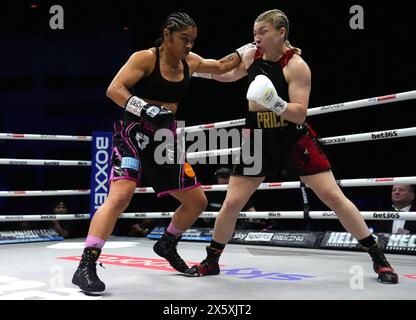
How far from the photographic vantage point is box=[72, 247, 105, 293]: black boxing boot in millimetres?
1744

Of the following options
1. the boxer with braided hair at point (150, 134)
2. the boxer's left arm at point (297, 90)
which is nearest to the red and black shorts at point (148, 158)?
the boxer with braided hair at point (150, 134)

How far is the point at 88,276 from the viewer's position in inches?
69.9

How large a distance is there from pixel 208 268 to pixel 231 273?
0.39 ft

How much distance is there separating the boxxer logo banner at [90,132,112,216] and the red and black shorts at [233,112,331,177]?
6.55 feet

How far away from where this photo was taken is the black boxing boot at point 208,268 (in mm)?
2230

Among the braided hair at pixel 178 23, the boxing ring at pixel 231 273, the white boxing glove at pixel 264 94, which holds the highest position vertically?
the braided hair at pixel 178 23

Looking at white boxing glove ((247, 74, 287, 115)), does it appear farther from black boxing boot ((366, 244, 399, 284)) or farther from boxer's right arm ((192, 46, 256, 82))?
black boxing boot ((366, 244, 399, 284))

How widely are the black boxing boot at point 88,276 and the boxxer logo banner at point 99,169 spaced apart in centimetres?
216

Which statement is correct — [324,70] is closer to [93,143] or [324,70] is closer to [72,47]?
[93,143]

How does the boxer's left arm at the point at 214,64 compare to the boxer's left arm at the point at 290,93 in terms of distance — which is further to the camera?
Result: the boxer's left arm at the point at 214,64

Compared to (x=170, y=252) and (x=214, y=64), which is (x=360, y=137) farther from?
(x=170, y=252)

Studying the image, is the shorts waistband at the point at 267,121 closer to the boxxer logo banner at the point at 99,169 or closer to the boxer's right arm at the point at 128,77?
the boxer's right arm at the point at 128,77

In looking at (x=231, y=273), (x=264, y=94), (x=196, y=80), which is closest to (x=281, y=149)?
(x=264, y=94)

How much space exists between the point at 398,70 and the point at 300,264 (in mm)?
3041
